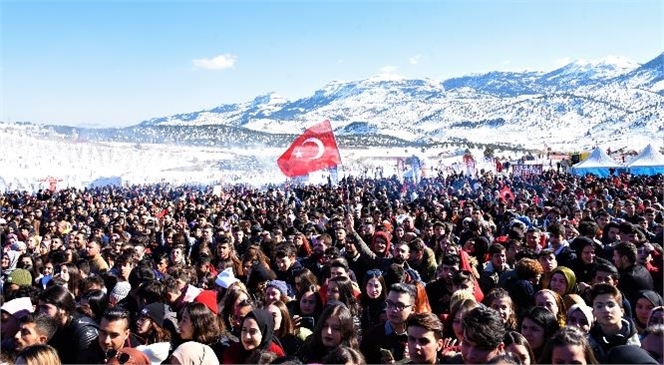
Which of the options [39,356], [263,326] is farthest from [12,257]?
[263,326]

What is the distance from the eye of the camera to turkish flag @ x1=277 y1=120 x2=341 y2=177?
60.5 ft

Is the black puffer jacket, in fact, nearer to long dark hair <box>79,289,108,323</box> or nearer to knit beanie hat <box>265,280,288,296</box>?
long dark hair <box>79,289,108,323</box>

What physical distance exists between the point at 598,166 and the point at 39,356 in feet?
116

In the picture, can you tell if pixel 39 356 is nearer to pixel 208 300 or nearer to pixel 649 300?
pixel 208 300

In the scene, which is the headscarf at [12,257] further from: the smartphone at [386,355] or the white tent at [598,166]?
the white tent at [598,166]

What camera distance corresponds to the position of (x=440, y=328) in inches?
157

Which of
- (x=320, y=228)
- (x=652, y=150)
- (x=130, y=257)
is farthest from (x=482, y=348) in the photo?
(x=652, y=150)

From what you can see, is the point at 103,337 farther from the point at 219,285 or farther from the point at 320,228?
the point at 320,228

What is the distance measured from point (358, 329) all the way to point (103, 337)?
1.90 metres

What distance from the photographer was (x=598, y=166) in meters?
35.2

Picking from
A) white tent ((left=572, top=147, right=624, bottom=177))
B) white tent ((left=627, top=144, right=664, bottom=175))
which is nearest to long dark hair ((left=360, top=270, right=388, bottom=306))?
white tent ((left=627, top=144, right=664, bottom=175))

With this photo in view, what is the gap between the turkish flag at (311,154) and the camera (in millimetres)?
18453

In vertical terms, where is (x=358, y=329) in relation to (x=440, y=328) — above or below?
below

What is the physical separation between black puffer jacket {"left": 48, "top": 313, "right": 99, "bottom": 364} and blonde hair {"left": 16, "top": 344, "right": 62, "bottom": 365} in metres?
0.86
